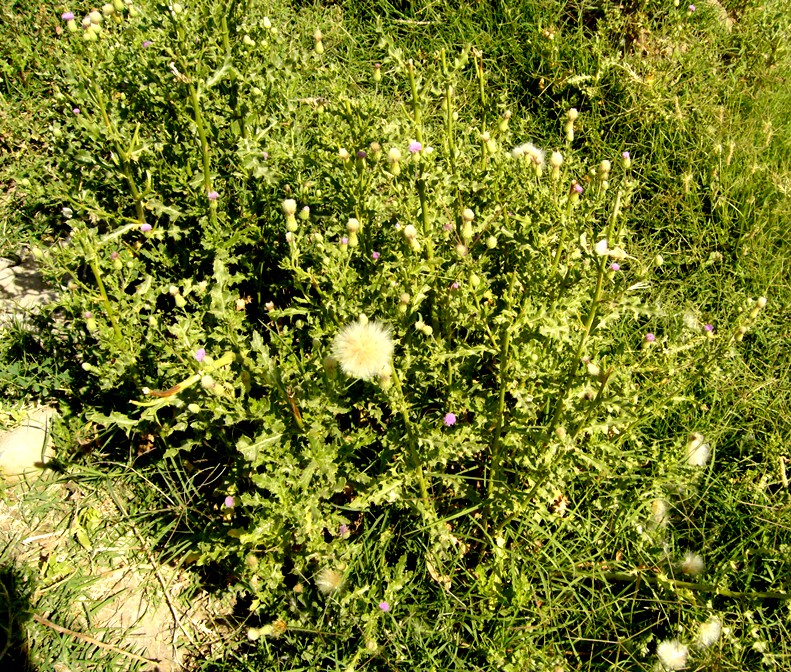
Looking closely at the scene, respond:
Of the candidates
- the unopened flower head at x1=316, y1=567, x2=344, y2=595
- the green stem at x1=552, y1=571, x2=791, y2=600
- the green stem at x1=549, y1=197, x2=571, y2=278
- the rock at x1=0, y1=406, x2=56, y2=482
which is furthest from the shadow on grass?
the green stem at x1=549, y1=197, x2=571, y2=278

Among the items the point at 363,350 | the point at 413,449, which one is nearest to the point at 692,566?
the point at 413,449

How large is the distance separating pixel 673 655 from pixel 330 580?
1066 mm

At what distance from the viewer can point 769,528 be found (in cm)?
241

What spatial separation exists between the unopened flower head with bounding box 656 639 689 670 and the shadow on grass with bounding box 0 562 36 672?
202cm

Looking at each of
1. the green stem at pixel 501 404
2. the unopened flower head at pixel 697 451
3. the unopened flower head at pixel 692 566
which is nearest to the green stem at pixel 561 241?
the green stem at pixel 501 404

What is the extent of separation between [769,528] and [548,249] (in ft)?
4.03

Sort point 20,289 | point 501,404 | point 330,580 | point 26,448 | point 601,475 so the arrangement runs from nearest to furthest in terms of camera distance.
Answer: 1. point 501,404
2. point 330,580
3. point 601,475
4. point 26,448
5. point 20,289

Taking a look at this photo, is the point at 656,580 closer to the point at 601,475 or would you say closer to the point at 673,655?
A: the point at 673,655

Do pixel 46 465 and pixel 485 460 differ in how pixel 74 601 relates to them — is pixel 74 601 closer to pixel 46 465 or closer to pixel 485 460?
pixel 46 465

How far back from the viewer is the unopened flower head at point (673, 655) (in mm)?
2137

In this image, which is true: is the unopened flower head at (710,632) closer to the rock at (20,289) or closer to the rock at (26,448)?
the rock at (26,448)

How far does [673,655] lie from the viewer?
84.2 inches

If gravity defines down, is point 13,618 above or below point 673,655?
below

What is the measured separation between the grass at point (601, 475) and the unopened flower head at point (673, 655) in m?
0.04
